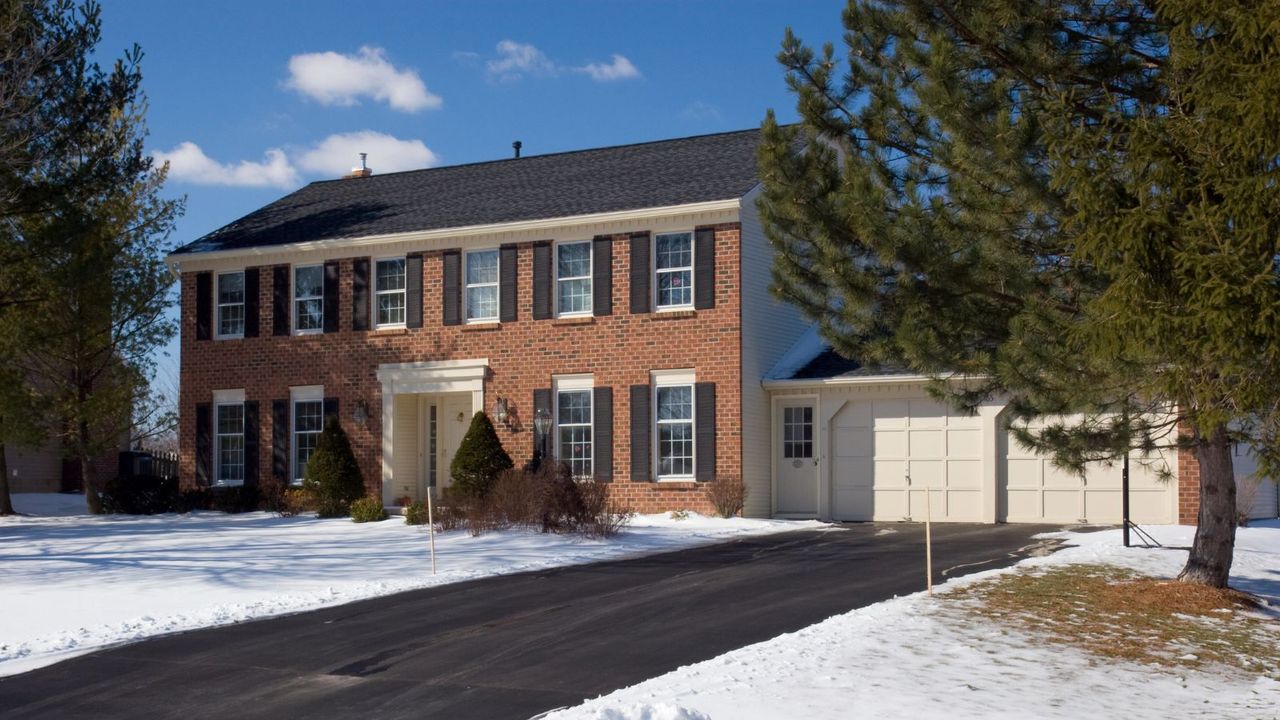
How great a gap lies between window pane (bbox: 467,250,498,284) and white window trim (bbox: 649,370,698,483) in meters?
3.92

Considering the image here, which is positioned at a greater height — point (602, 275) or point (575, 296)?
point (602, 275)

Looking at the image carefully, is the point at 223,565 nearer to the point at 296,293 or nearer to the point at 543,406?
the point at 543,406

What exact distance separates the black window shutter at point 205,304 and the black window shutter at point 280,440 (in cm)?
241

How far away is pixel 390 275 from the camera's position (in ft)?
81.9

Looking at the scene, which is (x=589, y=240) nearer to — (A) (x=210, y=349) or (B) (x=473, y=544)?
(B) (x=473, y=544)

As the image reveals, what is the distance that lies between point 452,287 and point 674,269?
15.1 feet

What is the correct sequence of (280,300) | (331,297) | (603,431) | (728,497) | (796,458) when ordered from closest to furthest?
(728,497), (796,458), (603,431), (331,297), (280,300)

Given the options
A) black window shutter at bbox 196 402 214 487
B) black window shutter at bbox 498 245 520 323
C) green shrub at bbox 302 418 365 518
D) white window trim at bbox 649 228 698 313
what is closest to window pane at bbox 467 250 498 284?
black window shutter at bbox 498 245 520 323

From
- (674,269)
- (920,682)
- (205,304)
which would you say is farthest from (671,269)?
(920,682)

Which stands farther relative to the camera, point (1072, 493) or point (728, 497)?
point (728, 497)

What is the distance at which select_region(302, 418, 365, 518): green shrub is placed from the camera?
23.4 m

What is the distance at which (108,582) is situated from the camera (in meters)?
14.4

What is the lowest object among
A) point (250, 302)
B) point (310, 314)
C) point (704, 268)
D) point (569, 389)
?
point (569, 389)

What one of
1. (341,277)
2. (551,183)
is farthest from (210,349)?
(551,183)
